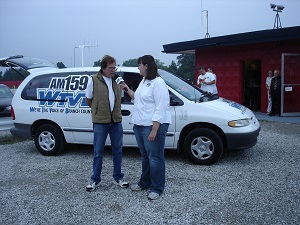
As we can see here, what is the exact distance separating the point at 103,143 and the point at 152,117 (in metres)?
0.93

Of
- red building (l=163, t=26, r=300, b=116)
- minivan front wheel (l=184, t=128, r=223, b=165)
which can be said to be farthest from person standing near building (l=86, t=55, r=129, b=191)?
red building (l=163, t=26, r=300, b=116)

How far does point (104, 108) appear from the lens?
452cm

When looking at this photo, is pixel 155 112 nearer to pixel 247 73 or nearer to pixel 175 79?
pixel 175 79

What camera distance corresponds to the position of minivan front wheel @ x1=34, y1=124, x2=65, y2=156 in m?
6.50

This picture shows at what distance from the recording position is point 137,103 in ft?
13.8

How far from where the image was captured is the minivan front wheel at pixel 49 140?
6.50 meters

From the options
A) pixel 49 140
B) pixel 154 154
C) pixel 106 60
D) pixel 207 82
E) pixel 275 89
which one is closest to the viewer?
pixel 154 154

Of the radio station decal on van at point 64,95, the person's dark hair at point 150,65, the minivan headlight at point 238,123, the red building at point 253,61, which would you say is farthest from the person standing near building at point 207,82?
the person's dark hair at point 150,65

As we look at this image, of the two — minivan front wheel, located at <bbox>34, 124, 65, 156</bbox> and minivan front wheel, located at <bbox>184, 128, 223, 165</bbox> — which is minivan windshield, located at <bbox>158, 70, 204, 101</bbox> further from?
minivan front wheel, located at <bbox>34, 124, 65, 156</bbox>

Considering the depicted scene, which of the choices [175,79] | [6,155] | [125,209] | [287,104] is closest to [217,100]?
[175,79]

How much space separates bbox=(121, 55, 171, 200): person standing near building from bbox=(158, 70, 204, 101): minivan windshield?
1.83 metres

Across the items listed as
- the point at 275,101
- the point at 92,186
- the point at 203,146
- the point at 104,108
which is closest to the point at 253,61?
the point at 275,101

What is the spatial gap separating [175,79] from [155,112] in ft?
8.64

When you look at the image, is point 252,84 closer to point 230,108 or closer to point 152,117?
point 230,108
